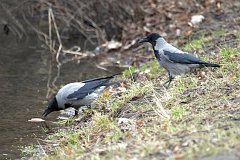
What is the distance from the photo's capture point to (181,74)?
853cm

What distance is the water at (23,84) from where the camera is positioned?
26.7 ft

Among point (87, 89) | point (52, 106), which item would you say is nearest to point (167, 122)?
point (87, 89)

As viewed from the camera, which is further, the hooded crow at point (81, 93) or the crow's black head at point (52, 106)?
the crow's black head at point (52, 106)

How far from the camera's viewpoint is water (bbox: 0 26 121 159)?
8.14m

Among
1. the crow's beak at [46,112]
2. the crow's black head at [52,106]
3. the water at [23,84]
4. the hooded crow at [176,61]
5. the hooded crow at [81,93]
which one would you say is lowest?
the water at [23,84]

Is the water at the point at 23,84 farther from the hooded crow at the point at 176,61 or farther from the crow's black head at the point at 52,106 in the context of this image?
the hooded crow at the point at 176,61

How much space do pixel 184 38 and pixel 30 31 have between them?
5.49 meters

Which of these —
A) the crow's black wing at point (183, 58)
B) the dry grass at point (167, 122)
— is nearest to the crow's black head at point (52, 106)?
the dry grass at point (167, 122)

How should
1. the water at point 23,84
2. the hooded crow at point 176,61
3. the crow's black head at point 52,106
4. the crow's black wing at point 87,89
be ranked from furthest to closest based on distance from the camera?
1. the crow's black head at point 52,106
2. the crow's black wing at point 87,89
3. the hooded crow at point 176,61
4. the water at point 23,84

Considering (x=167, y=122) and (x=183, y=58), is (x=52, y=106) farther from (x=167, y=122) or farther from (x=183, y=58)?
(x=167, y=122)

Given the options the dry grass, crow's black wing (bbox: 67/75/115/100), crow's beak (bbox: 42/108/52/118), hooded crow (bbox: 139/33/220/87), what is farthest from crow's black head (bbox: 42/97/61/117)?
hooded crow (bbox: 139/33/220/87)

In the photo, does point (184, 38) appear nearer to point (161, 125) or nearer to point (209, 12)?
point (209, 12)

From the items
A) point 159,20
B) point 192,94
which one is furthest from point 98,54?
point 192,94

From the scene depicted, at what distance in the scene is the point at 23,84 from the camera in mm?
11703
